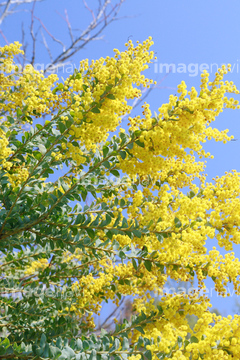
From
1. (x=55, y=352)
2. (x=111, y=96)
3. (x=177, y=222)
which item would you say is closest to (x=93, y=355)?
(x=55, y=352)

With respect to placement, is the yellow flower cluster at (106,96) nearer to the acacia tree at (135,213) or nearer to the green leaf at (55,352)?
the acacia tree at (135,213)

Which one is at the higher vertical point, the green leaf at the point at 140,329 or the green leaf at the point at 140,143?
the green leaf at the point at 140,143

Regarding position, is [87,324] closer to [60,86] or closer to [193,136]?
[193,136]

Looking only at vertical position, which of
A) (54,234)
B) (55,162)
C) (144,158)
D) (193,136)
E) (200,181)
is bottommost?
(54,234)

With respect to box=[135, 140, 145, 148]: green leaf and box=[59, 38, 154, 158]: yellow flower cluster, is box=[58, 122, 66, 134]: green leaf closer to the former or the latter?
box=[59, 38, 154, 158]: yellow flower cluster

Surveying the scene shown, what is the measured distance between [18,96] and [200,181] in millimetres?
2295

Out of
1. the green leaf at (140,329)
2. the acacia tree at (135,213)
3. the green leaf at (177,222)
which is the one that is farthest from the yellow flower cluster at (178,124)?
the green leaf at (140,329)

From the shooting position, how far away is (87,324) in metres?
3.34

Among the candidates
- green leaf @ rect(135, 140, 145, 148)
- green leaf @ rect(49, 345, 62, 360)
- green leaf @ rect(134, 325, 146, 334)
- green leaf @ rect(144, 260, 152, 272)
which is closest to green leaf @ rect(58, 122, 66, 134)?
green leaf @ rect(135, 140, 145, 148)

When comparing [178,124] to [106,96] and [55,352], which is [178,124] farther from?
[55,352]

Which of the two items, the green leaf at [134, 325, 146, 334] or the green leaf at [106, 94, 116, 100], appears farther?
the green leaf at [134, 325, 146, 334]

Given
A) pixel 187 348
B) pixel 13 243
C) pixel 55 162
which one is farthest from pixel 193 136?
pixel 13 243

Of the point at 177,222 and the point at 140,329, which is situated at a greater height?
the point at 177,222

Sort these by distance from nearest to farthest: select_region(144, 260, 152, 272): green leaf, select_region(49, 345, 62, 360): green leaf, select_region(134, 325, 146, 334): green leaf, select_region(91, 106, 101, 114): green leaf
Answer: select_region(49, 345, 62, 360): green leaf, select_region(91, 106, 101, 114): green leaf, select_region(144, 260, 152, 272): green leaf, select_region(134, 325, 146, 334): green leaf
